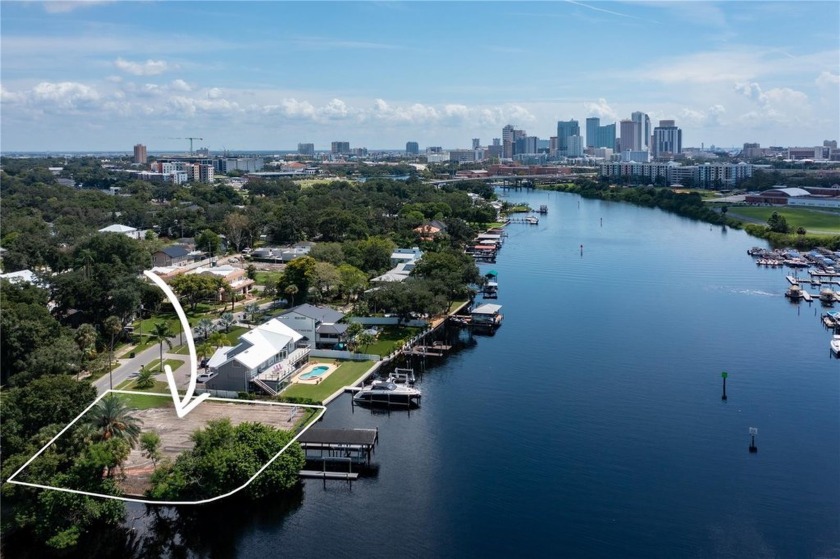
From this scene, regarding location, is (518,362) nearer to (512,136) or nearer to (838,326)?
(838,326)

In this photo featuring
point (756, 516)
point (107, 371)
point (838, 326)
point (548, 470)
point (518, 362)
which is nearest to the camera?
point (756, 516)

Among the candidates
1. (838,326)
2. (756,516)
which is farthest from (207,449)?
(838,326)

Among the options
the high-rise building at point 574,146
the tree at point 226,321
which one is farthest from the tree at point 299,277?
the high-rise building at point 574,146

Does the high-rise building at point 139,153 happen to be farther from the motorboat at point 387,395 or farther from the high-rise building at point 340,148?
the motorboat at point 387,395

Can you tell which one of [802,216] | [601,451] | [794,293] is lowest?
[601,451]

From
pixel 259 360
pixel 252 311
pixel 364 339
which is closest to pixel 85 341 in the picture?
pixel 259 360

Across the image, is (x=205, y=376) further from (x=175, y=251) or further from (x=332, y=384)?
(x=175, y=251)

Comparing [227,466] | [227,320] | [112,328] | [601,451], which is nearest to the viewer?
[227,466]
